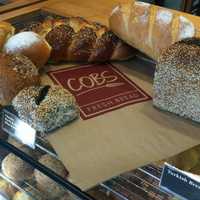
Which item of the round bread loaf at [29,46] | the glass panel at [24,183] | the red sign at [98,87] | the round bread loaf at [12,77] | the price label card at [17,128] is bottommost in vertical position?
the glass panel at [24,183]

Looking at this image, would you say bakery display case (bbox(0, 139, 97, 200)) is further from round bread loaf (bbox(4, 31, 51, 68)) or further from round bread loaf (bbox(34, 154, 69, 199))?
round bread loaf (bbox(4, 31, 51, 68))

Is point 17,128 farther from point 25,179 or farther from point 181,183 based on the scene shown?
point 181,183

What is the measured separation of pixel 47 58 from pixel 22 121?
24cm

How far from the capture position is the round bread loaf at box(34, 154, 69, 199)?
648 millimetres

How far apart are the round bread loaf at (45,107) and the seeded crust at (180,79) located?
19cm

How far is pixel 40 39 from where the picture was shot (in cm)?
87

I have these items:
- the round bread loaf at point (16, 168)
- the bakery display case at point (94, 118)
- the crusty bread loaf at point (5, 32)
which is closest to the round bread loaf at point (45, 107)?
the bakery display case at point (94, 118)

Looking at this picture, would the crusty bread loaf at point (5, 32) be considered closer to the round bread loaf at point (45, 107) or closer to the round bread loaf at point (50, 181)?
the round bread loaf at point (45, 107)

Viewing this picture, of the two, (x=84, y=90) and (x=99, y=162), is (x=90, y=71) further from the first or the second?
(x=99, y=162)

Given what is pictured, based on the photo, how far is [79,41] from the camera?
92 cm

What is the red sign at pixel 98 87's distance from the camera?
80 centimetres

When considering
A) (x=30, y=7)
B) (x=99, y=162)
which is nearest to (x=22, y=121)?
(x=99, y=162)

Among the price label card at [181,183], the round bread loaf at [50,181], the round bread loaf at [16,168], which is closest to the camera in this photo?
the price label card at [181,183]

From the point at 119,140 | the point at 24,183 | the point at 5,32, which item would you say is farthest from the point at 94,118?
the point at 5,32
